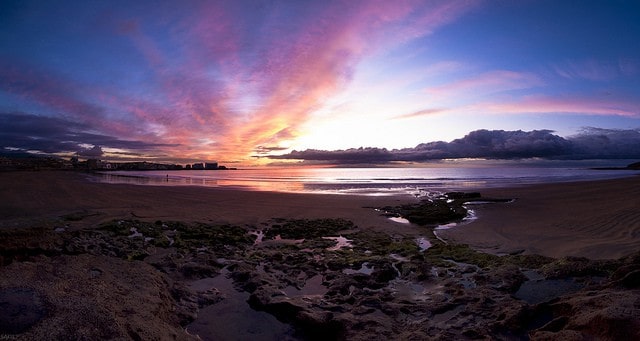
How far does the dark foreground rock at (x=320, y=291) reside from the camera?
3.96 metres

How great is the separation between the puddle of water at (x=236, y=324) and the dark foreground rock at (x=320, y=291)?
104 mm

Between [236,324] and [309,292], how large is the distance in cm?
186

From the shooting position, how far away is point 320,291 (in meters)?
7.07

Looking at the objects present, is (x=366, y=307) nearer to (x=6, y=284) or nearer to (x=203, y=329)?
(x=203, y=329)

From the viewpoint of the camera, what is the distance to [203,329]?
17.7ft

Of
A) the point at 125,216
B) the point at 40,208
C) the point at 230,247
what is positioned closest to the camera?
the point at 230,247

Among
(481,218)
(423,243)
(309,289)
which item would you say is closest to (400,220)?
(481,218)

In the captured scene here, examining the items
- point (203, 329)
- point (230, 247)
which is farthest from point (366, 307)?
point (230, 247)

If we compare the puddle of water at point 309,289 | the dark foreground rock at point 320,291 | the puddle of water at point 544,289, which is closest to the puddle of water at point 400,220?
the dark foreground rock at point 320,291

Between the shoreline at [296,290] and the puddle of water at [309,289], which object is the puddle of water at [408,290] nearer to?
the shoreline at [296,290]

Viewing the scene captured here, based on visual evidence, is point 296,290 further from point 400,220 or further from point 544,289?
point 400,220

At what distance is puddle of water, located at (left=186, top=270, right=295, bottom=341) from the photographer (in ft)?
17.4

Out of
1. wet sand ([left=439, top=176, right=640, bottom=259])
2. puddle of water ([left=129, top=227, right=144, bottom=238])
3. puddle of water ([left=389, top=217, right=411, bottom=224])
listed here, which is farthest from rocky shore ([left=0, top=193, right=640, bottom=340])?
puddle of water ([left=389, top=217, right=411, bottom=224])

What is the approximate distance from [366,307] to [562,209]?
56.4ft
